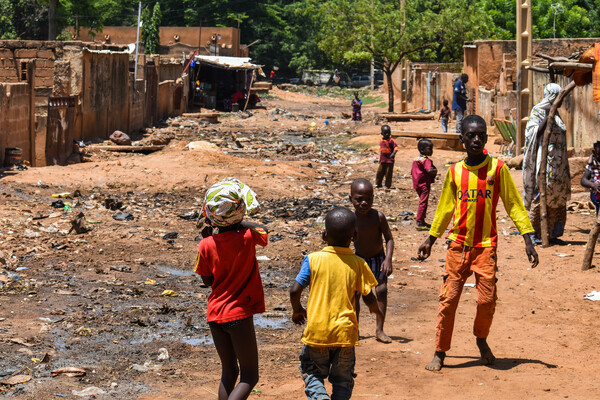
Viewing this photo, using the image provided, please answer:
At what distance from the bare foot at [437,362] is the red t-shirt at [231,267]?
1.69 meters

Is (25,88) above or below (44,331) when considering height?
above

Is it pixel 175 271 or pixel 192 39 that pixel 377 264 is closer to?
pixel 175 271

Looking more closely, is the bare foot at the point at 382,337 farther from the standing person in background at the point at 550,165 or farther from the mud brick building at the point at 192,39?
the mud brick building at the point at 192,39

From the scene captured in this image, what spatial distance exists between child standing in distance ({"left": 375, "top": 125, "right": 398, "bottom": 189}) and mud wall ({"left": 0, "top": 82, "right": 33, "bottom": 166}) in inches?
267

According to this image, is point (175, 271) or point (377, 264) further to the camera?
point (175, 271)

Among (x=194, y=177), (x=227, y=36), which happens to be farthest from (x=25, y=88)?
(x=227, y=36)

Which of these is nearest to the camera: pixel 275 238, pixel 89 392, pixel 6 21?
pixel 89 392

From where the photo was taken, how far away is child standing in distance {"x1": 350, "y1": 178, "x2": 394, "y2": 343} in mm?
5723

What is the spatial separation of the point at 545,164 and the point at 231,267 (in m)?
6.21

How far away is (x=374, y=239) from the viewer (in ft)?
20.2

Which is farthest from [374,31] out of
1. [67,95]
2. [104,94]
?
[67,95]

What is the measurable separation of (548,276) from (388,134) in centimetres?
491

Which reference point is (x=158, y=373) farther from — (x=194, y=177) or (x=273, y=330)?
(x=194, y=177)

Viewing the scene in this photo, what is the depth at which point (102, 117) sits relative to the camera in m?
22.2
